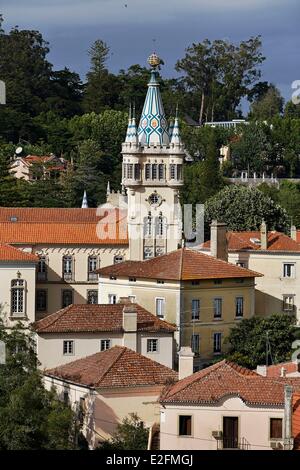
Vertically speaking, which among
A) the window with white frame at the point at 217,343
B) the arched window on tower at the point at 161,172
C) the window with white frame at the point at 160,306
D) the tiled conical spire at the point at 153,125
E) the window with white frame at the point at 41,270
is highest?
the tiled conical spire at the point at 153,125

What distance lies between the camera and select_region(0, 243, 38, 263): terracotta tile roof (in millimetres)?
62438

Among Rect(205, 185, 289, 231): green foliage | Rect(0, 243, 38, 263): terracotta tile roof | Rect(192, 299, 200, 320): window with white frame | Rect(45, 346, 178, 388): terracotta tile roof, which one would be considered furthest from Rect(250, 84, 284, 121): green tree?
Rect(45, 346, 178, 388): terracotta tile roof

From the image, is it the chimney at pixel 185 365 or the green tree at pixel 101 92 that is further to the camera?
the green tree at pixel 101 92

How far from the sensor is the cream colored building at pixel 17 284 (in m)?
62.5

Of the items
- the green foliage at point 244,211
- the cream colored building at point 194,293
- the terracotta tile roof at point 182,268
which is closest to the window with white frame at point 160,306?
the cream colored building at point 194,293

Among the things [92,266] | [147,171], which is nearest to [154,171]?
[147,171]

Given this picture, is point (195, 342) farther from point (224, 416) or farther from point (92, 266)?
point (224, 416)

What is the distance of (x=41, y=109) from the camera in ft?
400

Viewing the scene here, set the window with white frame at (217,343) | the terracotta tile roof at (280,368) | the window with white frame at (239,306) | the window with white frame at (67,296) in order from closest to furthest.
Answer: the terracotta tile roof at (280,368), the window with white frame at (217,343), the window with white frame at (239,306), the window with white frame at (67,296)

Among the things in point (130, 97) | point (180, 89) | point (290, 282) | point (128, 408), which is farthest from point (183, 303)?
point (180, 89)

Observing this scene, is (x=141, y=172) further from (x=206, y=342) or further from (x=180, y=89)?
(x=180, y=89)

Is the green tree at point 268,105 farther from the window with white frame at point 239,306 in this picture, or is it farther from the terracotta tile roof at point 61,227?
the window with white frame at point 239,306

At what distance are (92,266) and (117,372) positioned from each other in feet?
70.1
